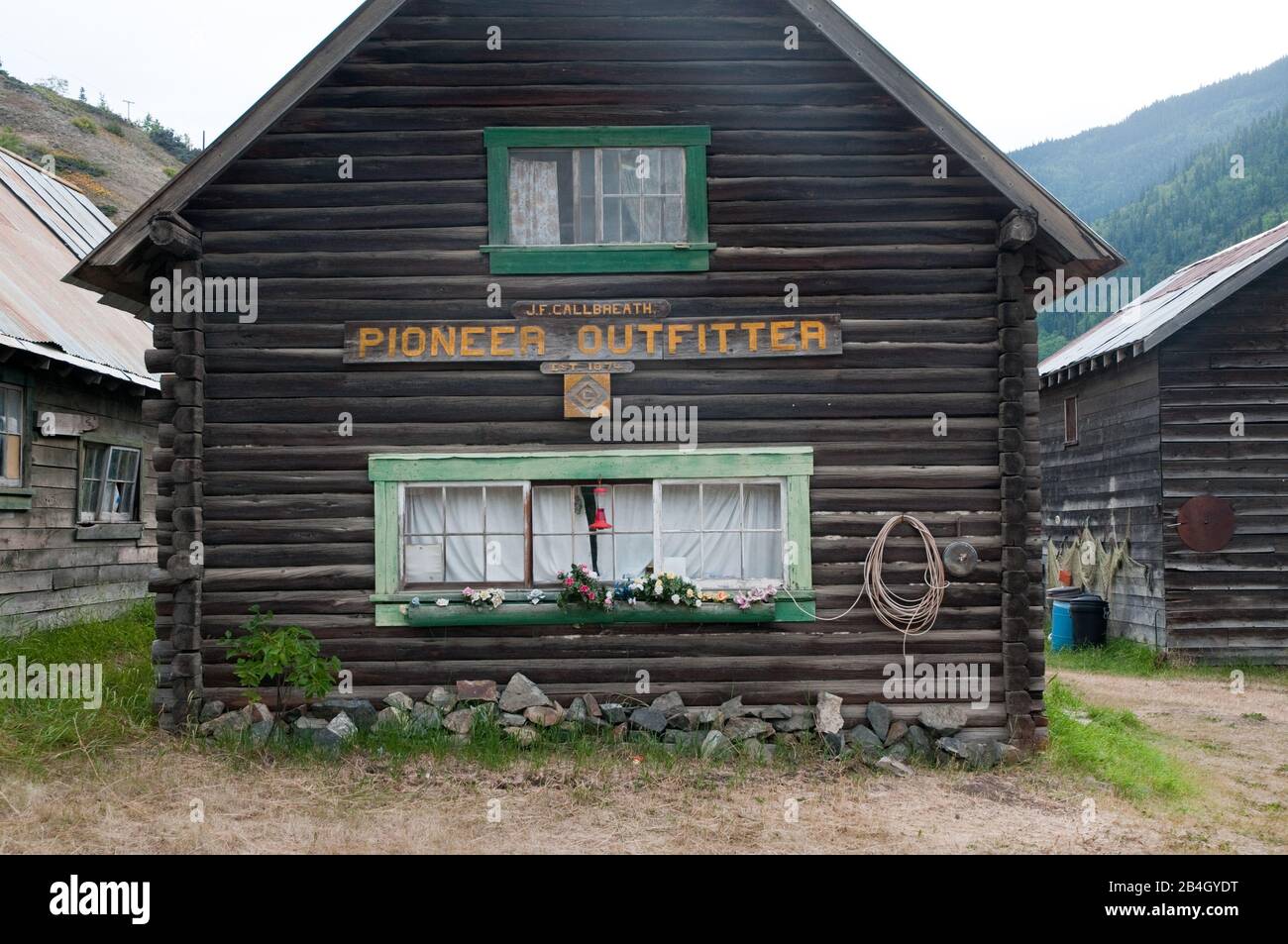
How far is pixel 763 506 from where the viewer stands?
967 centimetres

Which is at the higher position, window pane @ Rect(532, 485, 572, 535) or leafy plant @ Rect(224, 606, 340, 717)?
window pane @ Rect(532, 485, 572, 535)

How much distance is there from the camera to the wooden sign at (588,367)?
9531mm

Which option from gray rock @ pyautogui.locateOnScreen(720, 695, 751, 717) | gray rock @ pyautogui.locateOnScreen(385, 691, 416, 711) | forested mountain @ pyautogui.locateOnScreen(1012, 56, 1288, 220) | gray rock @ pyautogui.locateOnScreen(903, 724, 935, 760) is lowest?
gray rock @ pyautogui.locateOnScreen(903, 724, 935, 760)

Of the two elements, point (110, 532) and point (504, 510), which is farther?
point (110, 532)

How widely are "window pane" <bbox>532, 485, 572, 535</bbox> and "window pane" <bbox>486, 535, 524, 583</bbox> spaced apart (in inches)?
8.8

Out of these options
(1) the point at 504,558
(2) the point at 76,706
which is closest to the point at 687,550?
(1) the point at 504,558

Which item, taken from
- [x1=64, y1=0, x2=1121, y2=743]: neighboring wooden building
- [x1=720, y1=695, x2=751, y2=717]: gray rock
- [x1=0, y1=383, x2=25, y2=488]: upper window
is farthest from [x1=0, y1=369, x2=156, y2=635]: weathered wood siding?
[x1=720, y1=695, x2=751, y2=717]: gray rock

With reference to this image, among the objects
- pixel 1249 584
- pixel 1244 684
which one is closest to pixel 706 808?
pixel 1244 684

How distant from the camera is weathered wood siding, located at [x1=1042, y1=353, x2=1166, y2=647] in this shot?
15969 mm

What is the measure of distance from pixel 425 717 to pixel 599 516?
7.57 feet

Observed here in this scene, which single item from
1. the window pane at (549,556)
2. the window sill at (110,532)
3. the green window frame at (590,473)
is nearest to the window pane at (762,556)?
the green window frame at (590,473)

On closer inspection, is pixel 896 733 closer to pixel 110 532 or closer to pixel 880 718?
pixel 880 718

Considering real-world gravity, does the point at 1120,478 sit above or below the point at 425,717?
above

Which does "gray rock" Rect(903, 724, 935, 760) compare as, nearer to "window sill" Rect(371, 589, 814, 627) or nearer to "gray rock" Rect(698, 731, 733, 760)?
"window sill" Rect(371, 589, 814, 627)
